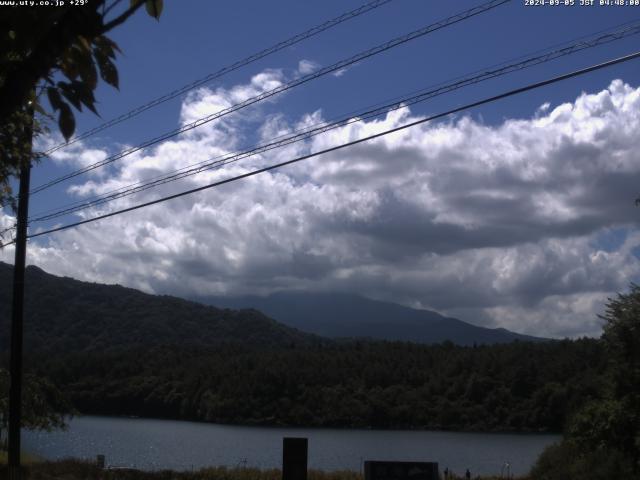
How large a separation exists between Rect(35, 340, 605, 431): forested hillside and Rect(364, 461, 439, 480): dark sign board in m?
79.6

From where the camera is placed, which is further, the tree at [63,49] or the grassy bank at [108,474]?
the grassy bank at [108,474]

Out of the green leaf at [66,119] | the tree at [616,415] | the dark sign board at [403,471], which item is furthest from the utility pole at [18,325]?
the green leaf at [66,119]

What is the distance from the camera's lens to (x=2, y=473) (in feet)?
61.5

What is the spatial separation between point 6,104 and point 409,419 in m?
101

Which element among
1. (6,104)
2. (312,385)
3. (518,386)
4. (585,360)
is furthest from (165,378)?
(6,104)

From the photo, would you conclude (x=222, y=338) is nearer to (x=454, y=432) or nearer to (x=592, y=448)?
(x=454, y=432)

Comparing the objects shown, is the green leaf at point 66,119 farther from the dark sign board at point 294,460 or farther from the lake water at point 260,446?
the lake water at point 260,446

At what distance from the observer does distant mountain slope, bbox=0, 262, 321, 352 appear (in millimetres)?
145750

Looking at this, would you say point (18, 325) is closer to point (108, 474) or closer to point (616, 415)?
point (108, 474)

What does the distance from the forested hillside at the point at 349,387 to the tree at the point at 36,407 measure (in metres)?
69.5

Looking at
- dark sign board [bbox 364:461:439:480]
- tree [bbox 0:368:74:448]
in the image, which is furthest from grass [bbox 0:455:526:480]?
dark sign board [bbox 364:461:439:480]

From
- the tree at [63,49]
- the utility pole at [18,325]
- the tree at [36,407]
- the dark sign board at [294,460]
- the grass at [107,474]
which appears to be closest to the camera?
the tree at [63,49]

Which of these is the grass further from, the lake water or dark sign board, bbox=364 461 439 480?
the lake water

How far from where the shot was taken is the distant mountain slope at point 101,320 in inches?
5738
